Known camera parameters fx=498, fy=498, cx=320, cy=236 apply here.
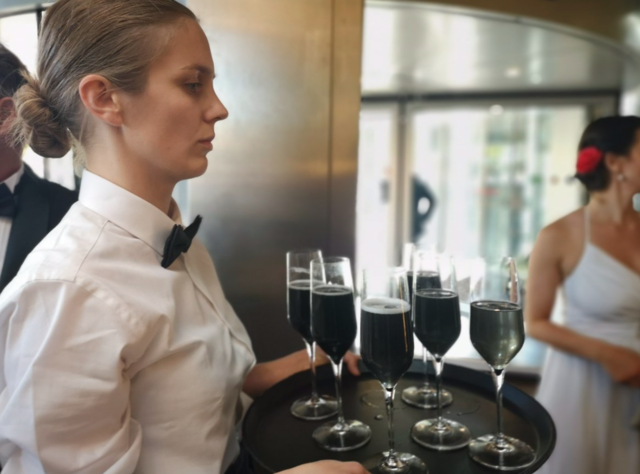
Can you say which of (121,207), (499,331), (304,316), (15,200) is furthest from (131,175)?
(499,331)

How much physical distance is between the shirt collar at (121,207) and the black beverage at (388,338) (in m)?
0.47

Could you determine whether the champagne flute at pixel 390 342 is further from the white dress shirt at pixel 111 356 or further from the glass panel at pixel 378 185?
the glass panel at pixel 378 185

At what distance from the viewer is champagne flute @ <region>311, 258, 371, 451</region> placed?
1069 mm

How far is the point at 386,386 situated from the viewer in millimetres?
964

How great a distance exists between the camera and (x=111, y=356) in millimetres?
825

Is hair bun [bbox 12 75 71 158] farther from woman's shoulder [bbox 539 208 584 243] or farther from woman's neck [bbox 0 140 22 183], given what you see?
woman's shoulder [bbox 539 208 584 243]

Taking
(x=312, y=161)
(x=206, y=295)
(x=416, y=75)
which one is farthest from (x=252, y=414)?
(x=416, y=75)

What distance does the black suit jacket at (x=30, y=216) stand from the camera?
1082 millimetres

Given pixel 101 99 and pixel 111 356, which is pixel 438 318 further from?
pixel 101 99

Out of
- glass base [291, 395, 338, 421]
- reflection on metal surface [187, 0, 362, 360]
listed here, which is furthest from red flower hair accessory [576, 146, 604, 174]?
glass base [291, 395, 338, 421]

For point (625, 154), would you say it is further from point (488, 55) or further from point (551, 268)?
point (488, 55)

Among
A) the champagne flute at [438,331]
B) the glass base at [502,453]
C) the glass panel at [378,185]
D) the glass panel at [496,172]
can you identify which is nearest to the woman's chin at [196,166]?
the champagne flute at [438,331]

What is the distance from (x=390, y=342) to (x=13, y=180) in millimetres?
909

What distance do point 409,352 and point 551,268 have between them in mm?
1142
